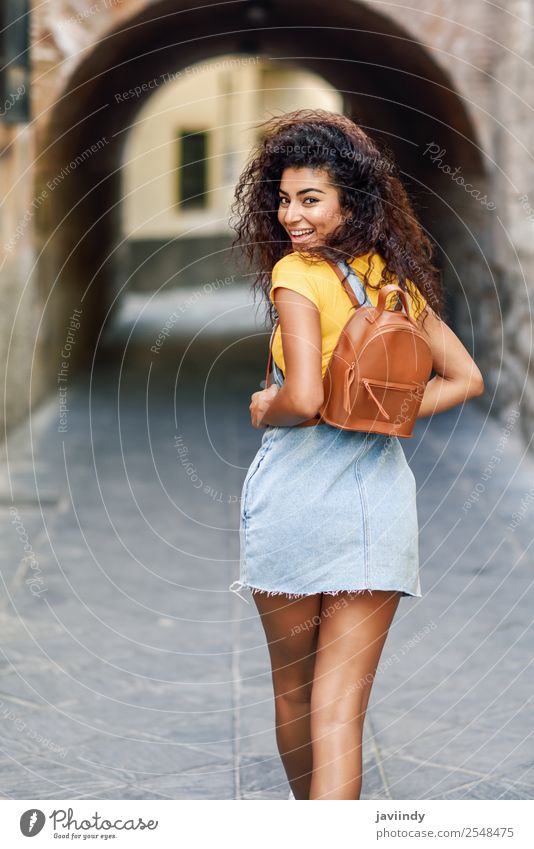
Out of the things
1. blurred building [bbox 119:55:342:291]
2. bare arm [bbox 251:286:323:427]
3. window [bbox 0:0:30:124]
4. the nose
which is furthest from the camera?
blurred building [bbox 119:55:342:291]

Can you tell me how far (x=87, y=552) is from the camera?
5.71m

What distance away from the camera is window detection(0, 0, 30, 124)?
7566mm

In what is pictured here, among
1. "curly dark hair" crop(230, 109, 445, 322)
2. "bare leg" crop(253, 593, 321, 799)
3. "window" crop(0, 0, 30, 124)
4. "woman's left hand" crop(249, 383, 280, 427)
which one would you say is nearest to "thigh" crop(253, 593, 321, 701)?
"bare leg" crop(253, 593, 321, 799)

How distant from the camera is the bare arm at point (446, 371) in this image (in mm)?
2412

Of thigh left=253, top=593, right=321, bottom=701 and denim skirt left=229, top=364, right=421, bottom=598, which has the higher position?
denim skirt left=229, top=364, right=421, bottom=598

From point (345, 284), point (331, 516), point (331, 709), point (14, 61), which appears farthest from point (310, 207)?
point (14, 61)

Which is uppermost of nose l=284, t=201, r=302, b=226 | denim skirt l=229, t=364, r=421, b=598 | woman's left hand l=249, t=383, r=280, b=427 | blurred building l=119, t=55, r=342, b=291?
blurred building l=119, t=55, r=342, b=291

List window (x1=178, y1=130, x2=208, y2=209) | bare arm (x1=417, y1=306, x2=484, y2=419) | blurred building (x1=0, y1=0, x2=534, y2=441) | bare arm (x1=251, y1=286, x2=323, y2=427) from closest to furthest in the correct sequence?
bare arm (x1=251, y1=286, x2=323, y2=427)
bare arm (x1=417, y1=306, x2=484, y2=419)
blurred building (x1=0, y1=0, x2=534, y2=441)
window (x1=178, y1=130, x2=208, y2=209)

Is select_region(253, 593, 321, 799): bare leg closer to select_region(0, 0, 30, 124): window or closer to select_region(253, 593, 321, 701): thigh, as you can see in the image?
select_region(253, 593, 321, 701): thigh

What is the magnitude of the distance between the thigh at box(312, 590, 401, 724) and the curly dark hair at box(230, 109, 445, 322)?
1.80ft

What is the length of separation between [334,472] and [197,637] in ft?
7.86

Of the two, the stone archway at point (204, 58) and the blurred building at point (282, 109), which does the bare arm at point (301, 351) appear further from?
the stone archway at point (204, 58)

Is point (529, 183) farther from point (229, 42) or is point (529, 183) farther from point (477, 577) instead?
point (229, 42)

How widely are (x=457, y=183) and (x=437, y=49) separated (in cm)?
170
